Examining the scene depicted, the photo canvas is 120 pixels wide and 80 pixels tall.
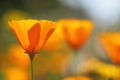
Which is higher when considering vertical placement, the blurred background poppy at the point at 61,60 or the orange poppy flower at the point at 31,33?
the orange poppy flower at the point at 31,33

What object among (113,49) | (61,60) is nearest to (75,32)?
(113,49)

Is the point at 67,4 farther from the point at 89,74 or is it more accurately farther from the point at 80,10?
the point at 89,74

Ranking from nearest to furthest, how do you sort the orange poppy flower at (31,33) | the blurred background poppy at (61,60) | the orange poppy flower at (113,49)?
1. the orange poppy flower at (31,33)
2. the orange poppy flower at (113,49)
3. the blurred background poppy at (61,60)

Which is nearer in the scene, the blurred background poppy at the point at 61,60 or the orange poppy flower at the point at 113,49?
the orange poppy flower at the point at 113,49

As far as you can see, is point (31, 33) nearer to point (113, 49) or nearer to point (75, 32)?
point (113, 49)

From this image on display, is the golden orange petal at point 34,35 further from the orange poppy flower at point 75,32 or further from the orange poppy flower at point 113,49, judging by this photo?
the orange poppy flower at point 75,32

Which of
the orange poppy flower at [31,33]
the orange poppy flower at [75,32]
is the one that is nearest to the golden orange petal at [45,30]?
the orange poppy flower at [31,33]

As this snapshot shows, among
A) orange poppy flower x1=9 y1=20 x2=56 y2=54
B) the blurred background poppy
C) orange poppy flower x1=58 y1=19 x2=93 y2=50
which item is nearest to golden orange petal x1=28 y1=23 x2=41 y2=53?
orange poppy flower x1=9 y1=20 x2=56 y2=54

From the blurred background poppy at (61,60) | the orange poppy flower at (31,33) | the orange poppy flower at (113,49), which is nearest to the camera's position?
the orange poppy flower at (31,33)
